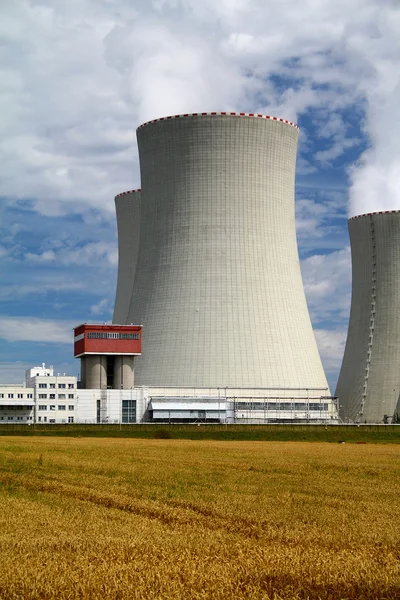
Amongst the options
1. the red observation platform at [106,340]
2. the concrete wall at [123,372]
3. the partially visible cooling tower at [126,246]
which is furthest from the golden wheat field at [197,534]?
the partially visible cooling tower at [126,246]

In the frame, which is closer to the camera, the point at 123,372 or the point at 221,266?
the point at 221,266

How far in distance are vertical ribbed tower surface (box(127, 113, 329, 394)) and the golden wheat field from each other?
81.4 feet

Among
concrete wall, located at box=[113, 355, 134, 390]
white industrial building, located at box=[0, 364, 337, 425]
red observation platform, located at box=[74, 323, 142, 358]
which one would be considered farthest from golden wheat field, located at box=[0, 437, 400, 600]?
concrete wall, located at box=[113, 355, 134, 390]

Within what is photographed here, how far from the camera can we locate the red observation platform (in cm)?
4872

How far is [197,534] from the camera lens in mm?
7863

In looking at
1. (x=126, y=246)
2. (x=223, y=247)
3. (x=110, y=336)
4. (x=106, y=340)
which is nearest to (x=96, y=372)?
(x=106, y=340)

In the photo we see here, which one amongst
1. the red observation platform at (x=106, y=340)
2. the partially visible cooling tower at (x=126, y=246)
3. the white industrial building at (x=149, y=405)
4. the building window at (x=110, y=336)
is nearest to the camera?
the white industrial building at (x=149, y=405)

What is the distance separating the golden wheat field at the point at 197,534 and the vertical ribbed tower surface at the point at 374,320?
1302 inches

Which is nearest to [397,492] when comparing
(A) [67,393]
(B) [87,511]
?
(B) [87,511]

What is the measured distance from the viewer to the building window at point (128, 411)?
49625 millimetres

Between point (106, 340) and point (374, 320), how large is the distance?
1515cm

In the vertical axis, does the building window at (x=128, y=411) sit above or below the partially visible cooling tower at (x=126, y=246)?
below

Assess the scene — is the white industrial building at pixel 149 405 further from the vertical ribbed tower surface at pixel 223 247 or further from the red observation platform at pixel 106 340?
the vertical ribbed tower surface at pixel 223 247

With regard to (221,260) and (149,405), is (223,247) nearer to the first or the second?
(221,260)
